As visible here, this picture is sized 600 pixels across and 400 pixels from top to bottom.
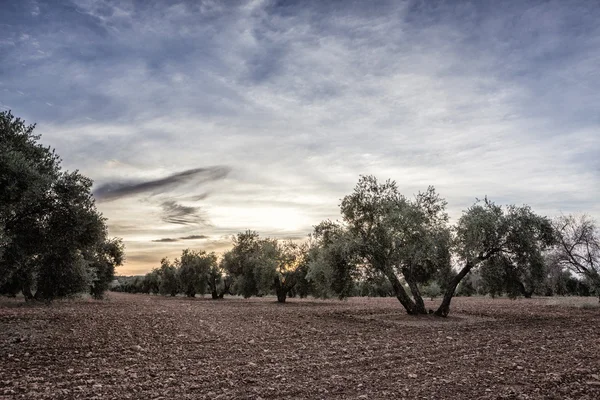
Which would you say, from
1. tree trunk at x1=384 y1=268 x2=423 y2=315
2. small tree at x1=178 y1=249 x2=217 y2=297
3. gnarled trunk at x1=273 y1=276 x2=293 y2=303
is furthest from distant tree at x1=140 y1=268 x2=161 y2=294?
tree trunk at x1=384 y1=268 x2=423 y2=315

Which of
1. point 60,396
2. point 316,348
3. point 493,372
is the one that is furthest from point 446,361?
point 60,396

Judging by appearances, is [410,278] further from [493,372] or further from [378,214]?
[493,372]

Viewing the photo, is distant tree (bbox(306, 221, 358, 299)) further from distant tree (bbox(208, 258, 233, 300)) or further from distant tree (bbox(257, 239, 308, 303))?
distant tree (bbox(208, 258, 233, 300))

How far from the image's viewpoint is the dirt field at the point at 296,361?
1043 cm

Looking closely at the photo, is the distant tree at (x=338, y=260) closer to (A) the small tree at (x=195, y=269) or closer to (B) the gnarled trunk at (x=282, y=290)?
(B) the gnarled trunk at (x=282, y=290)

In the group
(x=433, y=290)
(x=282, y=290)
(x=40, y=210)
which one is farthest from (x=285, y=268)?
(x=40, y=210)

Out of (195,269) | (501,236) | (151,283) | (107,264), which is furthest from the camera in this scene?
(151,283)

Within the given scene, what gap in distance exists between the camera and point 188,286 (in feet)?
280

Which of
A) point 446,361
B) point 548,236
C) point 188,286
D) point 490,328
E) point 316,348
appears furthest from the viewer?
point 188,286

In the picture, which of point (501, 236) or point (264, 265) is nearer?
point (501, 236)

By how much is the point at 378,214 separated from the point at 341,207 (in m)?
3.31

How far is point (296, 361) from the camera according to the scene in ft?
46.2

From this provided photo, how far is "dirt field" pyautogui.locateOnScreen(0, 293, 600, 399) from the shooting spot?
10.4m

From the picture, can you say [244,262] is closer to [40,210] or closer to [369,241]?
[369,241]
